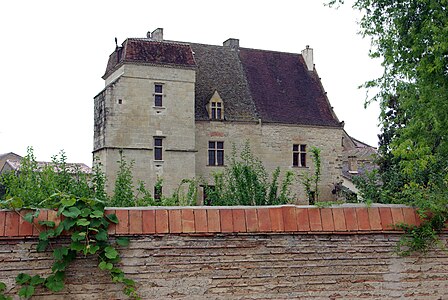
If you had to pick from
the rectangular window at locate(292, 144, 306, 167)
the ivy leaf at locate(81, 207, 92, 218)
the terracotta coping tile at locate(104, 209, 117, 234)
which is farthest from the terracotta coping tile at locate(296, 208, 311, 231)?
the rectangular window at locate(292, 144, 306, 167)

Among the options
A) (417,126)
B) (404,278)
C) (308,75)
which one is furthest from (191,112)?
(404,278)

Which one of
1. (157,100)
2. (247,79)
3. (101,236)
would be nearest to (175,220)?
(101,236)

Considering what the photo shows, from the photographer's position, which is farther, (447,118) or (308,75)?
(308,75)

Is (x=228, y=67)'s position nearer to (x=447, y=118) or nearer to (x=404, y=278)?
(x=447, y=118)

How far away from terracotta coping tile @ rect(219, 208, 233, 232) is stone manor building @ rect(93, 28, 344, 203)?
30.3m

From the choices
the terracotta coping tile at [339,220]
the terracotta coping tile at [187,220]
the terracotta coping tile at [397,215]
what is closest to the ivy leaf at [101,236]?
the terracotta coping tile at [187,220]

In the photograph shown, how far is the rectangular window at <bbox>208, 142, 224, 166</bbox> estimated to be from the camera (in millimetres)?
39094

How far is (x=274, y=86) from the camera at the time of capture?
43.0 m

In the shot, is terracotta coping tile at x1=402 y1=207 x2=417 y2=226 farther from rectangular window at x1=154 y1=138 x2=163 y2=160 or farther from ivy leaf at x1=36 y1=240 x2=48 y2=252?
rectangular window at x1=154 y1=138 x2=163 y2=160

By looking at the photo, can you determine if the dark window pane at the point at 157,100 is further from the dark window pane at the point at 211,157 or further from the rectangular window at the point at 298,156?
the rectangular window at the point at 298,156

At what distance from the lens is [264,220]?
222 inches

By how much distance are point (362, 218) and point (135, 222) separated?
2.12 meters

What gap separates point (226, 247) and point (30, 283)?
A: 5.55ft

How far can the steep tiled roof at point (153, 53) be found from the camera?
3709 cm
